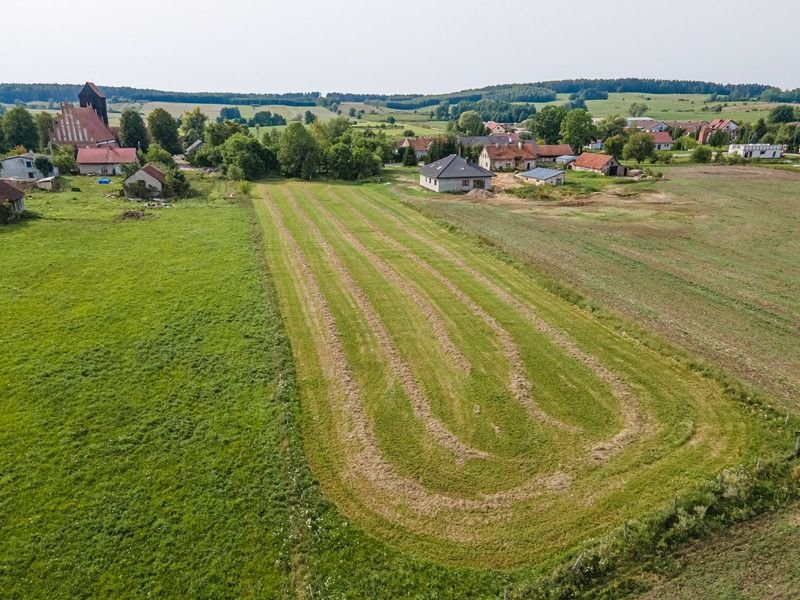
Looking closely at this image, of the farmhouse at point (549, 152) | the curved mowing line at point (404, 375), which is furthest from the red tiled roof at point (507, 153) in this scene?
the curved mowing line at point (404, 375)

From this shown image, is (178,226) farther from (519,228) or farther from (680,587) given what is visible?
(680,587)

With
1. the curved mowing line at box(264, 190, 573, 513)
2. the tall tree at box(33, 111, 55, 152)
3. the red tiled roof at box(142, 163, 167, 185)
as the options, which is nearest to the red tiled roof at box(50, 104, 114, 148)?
the tall tree at box(33, 111, 55, 152)

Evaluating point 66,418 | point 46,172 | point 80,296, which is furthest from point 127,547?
point 46,172

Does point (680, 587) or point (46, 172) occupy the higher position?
point (46, 172)

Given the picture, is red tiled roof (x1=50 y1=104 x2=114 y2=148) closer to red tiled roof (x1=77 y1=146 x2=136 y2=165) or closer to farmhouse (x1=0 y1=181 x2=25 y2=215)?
red tiled roof (x1=77 y1=146 x2=136 y2=165)

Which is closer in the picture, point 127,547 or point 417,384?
point 127,547

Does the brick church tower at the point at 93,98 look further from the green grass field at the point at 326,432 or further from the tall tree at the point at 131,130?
the green grass field at the point at 326,432
